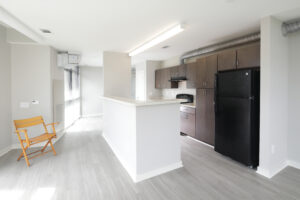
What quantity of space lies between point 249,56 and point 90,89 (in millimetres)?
6922

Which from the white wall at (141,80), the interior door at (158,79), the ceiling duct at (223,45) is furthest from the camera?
the white wall at (141,80)

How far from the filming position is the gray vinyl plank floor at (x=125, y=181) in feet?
6.61

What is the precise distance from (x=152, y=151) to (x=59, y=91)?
3.38 m

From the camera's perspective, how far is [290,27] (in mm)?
2479

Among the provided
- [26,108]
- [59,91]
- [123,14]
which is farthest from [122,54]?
[26,108]

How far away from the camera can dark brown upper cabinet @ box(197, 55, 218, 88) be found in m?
3.57

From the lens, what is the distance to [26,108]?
12.1ft

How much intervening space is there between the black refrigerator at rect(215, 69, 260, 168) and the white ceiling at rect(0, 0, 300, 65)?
916 mm

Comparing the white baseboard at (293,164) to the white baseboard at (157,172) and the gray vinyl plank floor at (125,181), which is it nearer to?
the gray vinyl plank floor at (125,181)

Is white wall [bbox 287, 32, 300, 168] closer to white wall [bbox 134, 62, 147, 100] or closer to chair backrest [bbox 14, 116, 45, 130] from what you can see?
white wall [bbox 134, 62, 147, 100]

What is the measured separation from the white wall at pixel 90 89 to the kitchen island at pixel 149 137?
5.43 m

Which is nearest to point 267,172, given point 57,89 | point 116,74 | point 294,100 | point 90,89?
point 294,100

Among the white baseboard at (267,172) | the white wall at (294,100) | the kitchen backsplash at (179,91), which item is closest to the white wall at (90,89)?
the kitchen backsplash at (179,91)

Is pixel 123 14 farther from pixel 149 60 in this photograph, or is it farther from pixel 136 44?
pixel 149 60
